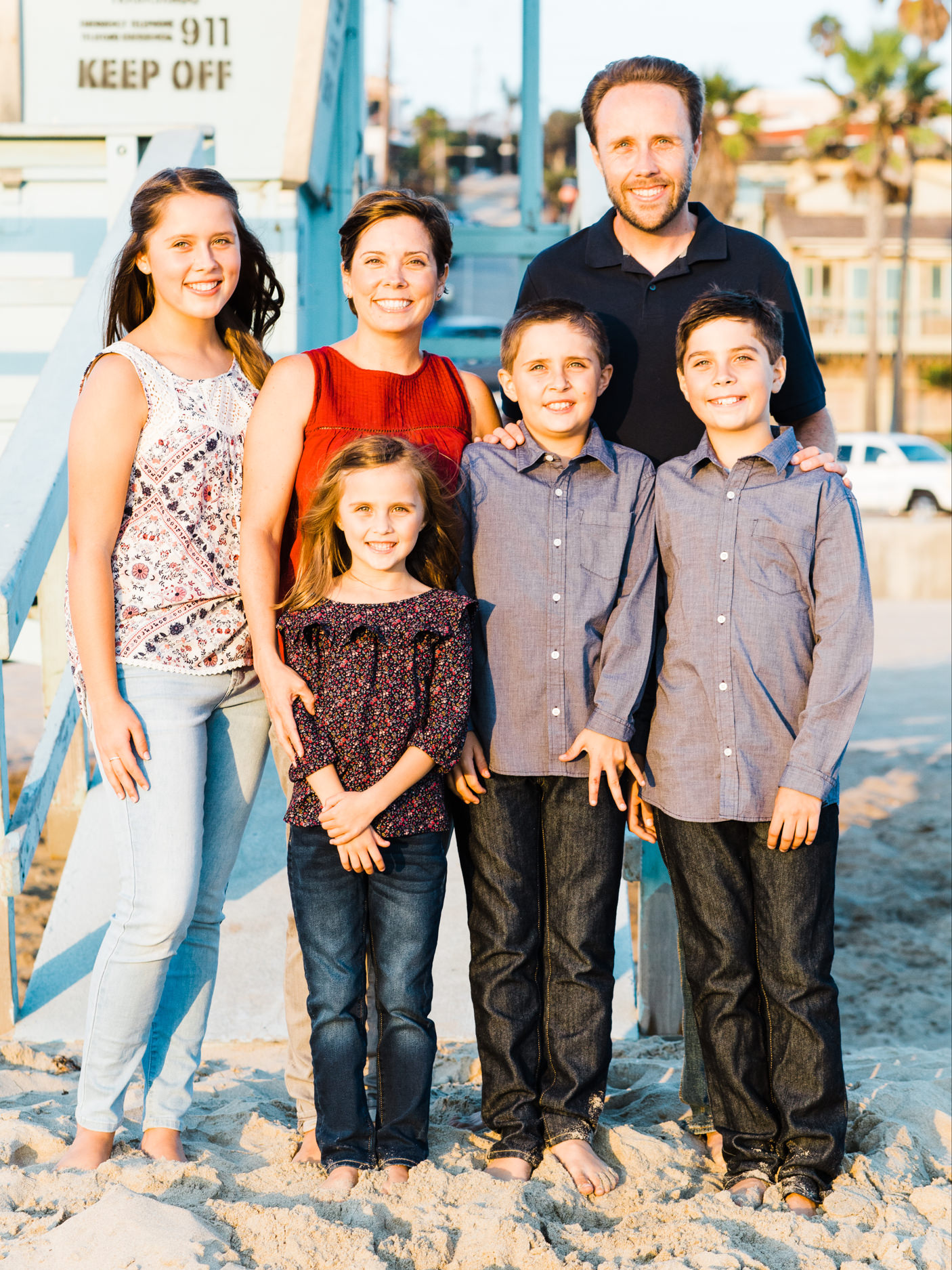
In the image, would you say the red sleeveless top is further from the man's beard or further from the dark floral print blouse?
the man's beard

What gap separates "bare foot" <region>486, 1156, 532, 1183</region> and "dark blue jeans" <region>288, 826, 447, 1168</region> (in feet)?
0.49

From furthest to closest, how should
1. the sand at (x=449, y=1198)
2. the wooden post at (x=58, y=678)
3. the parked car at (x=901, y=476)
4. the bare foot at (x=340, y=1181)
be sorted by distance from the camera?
1. the parked car at (x=901, y=476)
2. the wooden post at (x=58, y=678)
3. the bare foot at (x=340, y=1181)
4. the sand at (x=449, y=1198)

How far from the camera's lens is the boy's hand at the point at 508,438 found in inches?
106

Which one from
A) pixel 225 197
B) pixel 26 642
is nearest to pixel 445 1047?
pixel 225 197

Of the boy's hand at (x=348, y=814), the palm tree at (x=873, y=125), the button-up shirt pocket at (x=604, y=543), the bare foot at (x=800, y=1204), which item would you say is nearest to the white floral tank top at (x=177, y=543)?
the boy's hand at (x=348, y=814)

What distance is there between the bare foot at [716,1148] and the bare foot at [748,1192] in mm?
124

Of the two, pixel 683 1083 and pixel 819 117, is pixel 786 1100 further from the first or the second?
pixel 819 117

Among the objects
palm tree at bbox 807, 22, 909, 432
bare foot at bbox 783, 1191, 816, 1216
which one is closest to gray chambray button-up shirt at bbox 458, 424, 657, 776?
bare foot at bbox 783, 1191, 816, 1216

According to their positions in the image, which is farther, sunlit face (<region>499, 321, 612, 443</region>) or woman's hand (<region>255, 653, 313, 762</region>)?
sunlit face (<region>499, 321, 612, 443</region>)

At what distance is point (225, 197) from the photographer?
8.87ft

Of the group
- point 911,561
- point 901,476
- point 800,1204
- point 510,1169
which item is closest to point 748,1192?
point 800,1204

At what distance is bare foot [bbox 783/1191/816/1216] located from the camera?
2.48m

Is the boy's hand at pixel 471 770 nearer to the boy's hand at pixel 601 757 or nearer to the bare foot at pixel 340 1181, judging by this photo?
the boy's hand at pixel 601 757

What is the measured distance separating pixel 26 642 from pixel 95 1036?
3.25 m
